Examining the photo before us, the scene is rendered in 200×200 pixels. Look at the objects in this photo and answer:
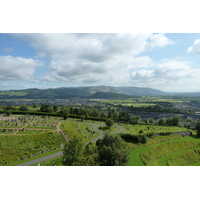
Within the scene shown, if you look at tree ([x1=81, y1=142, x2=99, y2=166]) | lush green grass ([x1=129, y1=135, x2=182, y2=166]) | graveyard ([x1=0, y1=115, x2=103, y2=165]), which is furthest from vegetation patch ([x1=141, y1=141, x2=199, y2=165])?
graveyard ([x1=0, y1=115, x2=103, y2=165])

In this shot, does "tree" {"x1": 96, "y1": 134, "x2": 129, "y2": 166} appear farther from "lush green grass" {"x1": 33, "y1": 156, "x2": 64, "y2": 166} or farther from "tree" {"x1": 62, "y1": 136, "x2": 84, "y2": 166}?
"lush green grass" {"x1": 33, "y1": 156, "x2": 64, "y2": 166}

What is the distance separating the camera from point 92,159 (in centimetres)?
2306

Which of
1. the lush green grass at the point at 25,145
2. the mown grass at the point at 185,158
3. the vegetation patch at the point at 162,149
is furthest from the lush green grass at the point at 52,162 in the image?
the mown grass at the point at 185,158

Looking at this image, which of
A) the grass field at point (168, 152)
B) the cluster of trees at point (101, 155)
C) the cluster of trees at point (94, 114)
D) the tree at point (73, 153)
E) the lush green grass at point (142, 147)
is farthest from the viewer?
the cluster of trees at point (94, 114)

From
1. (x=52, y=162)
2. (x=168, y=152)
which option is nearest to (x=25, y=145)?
(x=52, y=162)

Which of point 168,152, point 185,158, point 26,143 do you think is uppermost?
point 26,143

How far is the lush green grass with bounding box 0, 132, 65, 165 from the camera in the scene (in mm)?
23416

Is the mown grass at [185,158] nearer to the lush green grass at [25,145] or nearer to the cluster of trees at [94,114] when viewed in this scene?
the cluster of trees at [94,114]

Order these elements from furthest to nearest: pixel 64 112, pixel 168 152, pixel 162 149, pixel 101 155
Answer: pixel 64 112 → pixel 162 149 → pixel 168 152 → pixel 101 155

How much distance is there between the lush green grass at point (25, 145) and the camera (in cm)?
2342

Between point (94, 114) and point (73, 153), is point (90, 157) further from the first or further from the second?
point (94, 114)

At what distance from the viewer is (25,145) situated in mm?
26547

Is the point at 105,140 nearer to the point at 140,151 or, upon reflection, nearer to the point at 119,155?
the point at 119,155

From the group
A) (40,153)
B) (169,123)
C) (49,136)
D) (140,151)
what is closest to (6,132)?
(49,136)
